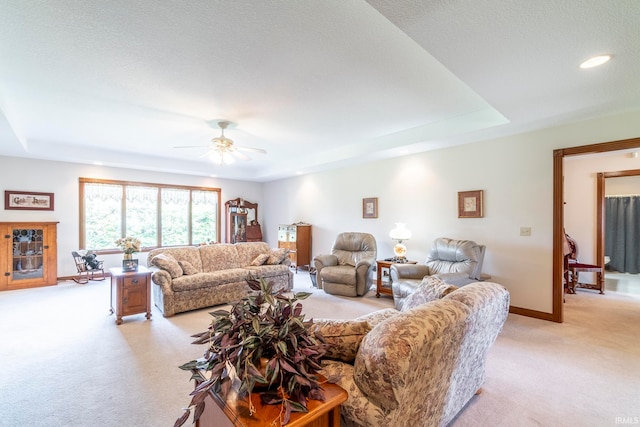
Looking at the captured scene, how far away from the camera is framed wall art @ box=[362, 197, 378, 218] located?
568cm

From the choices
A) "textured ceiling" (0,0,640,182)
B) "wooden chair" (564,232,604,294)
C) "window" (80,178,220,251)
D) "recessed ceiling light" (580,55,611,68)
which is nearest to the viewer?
"textured ceiling" (0,0,640,182)

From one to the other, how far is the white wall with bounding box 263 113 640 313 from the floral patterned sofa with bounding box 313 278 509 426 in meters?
2.65

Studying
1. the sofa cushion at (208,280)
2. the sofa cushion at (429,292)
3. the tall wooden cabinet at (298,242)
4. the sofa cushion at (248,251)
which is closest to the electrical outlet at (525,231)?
the sofa cushion at (429,292)

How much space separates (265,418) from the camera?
0.99 meters

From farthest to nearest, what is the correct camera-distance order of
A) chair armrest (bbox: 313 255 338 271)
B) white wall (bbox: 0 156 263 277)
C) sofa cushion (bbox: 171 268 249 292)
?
white wall (bbox: 0 156 263 277) < chair armrest (bbox: 313 255 338 271) < sofa cushion (bbox: 171 268 249 292)

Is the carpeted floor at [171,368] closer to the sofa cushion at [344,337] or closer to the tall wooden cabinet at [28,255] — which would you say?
the sofa cushion at [344,337]

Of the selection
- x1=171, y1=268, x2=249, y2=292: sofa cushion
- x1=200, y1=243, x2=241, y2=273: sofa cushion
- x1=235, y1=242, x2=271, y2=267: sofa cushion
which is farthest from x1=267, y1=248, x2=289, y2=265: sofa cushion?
x1=171, y1=268, x2=249, y2=292: sofa cushion

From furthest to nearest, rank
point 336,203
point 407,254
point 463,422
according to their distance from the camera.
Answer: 1. point 336,203
2. point 407,254
3. point 463,422

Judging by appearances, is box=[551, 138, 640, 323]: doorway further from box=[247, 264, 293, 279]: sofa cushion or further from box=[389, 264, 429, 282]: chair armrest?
box=[247, 264, 293, 279]: sofa cushion

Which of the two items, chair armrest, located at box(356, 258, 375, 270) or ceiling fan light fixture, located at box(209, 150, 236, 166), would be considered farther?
chair armrest, located at box(356, 258, 375, 270)

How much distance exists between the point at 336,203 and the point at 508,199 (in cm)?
338

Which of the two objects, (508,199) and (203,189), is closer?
(508,199)

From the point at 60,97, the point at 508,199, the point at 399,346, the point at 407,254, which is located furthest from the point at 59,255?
the point at 508,199

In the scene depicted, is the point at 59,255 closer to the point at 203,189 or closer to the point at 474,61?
the point at 203,189
